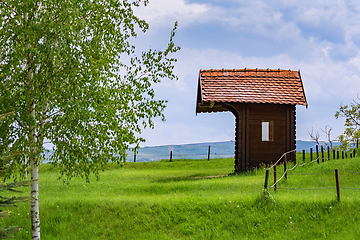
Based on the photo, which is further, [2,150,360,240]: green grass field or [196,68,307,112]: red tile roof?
[196,68,307,112]: red tile roof

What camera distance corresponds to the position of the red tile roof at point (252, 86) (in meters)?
24.8

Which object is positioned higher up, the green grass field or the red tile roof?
the red tile roof

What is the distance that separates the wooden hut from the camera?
977 inches

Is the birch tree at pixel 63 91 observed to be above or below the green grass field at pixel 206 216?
above

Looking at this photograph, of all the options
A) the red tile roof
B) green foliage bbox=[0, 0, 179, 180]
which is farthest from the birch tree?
the red tile roof

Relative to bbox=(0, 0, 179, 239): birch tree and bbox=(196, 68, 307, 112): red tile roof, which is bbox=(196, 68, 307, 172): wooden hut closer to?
bbox=(196, 68, 307, 112): red tile roof

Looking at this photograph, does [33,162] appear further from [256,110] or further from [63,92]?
[256,110]

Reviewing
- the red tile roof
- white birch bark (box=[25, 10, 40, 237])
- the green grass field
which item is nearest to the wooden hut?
the red tile roof

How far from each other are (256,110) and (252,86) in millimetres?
1712

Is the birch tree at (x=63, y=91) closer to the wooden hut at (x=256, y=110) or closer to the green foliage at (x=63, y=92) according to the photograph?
the green foliage at (x=63, y=92)

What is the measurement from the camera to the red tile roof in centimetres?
2480

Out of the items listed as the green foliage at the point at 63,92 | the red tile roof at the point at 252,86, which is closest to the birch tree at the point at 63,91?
the green foliage at the point at 63,92

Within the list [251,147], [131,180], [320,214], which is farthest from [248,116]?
[320,214]

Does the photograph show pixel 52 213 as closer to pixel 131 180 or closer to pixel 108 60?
pixel 108 60
